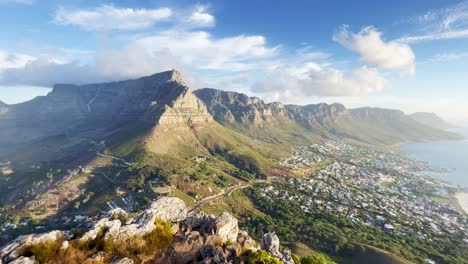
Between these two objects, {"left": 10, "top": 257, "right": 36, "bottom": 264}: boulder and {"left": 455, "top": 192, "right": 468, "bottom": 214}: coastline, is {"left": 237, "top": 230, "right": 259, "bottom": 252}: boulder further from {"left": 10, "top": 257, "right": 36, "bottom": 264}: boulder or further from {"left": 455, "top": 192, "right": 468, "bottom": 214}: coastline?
{"left": 455, "top": 192, "right": 468, "bottom": 214}: coastline

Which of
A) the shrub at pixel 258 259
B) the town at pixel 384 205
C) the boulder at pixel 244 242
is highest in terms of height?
the shrub at pixel 258 259

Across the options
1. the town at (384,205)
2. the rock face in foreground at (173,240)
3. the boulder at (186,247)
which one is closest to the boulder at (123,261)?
the rock face in foreground at (173,240)

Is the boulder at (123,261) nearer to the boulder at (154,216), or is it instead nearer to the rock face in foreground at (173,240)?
the rock face in foreground at (173,240)

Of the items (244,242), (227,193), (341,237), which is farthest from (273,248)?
(227,193)

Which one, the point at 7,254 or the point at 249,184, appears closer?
the point at 7,254

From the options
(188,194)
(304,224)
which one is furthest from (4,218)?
(304,224)

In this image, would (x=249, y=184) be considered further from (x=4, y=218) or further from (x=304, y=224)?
(x=4, y=218)

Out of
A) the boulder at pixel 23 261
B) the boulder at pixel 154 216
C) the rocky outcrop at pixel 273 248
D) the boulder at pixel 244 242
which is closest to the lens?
the boulder at pixel 23 261
